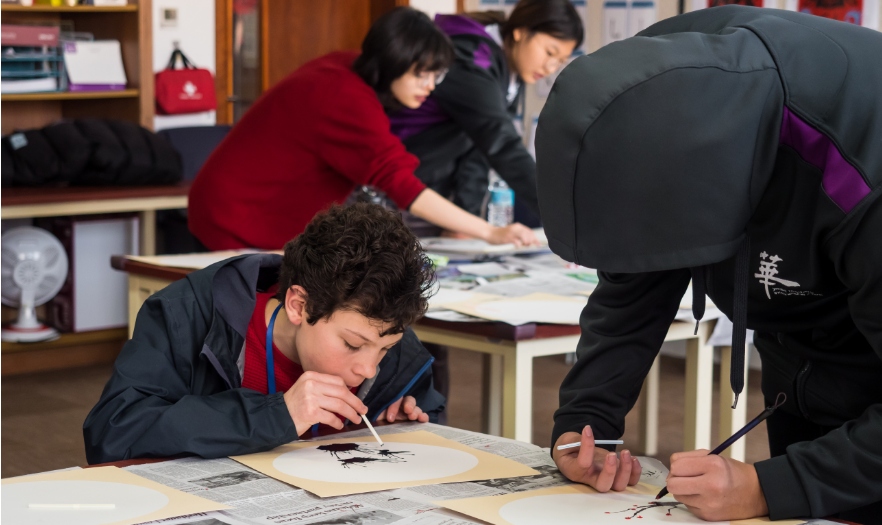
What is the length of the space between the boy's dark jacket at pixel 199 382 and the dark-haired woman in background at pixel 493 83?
1.64 meters

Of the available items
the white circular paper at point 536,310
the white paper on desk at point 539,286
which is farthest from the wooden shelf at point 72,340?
the white circular paper at point 536,310

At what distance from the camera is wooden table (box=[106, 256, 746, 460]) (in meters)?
2.00

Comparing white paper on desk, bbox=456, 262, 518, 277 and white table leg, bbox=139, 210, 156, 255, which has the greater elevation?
white paper on desk, bbox=456, 262, 518, 277

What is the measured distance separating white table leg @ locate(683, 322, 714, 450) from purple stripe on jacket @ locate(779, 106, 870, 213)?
1.45 m

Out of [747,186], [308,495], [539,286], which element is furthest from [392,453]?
[539,286]

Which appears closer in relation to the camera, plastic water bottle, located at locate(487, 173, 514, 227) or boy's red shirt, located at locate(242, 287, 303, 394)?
boy's red shirt, located at locate(242, 287, 303, 394)

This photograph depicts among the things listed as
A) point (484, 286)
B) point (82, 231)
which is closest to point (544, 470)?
point (484, 286)

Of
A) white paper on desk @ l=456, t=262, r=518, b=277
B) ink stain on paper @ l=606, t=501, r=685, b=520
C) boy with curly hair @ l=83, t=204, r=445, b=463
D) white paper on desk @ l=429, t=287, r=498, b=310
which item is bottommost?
white paper on desk @ l=456, t=262, r=518, b=277

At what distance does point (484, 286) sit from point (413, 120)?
947 mm

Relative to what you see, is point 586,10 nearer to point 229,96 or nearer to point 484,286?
point 229,96

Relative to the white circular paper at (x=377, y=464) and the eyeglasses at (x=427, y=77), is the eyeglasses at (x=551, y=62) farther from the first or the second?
the white circular paper at (x=377, y=464)

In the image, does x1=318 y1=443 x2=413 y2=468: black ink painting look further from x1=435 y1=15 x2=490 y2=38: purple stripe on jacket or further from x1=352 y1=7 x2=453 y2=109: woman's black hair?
x1=435 y1=15 x2=490 y2=38: purple stripe on jacket

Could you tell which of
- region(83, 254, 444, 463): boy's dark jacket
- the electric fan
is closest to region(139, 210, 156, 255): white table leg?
the electric fan

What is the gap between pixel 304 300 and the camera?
1.44 metres
